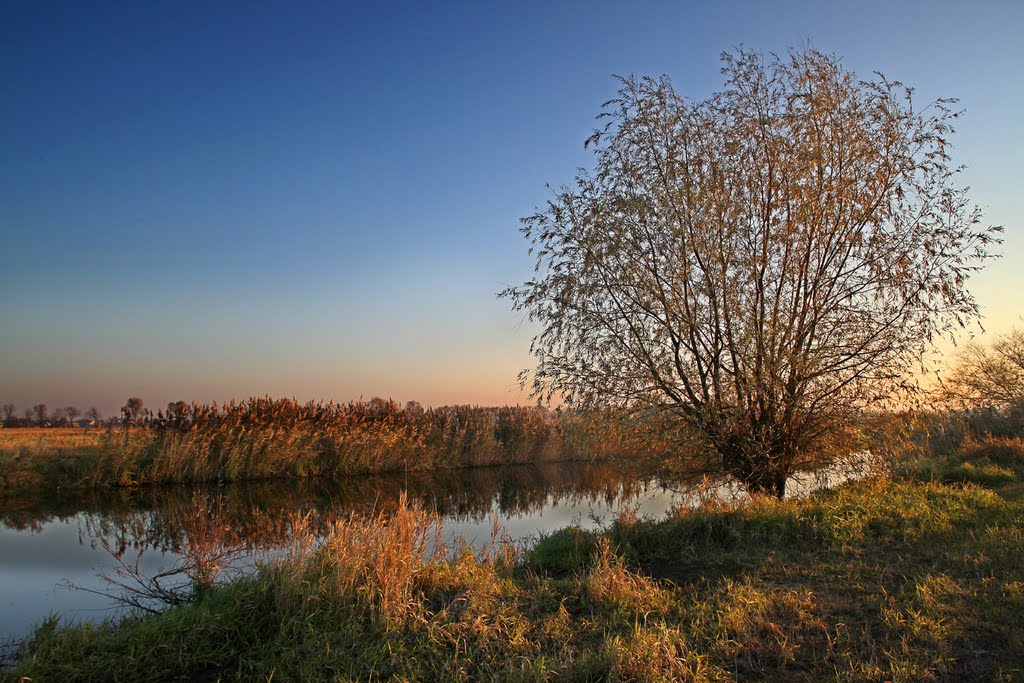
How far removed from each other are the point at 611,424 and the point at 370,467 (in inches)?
541

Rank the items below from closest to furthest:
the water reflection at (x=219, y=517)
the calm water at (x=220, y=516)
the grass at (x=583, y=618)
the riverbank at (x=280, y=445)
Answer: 1. the grass at (x=583, y=618)
2. the water reflection at (x=219, y=517)
3. the calm water at (x=220, y=516)
4. the riverbank at (x=280, y=445)

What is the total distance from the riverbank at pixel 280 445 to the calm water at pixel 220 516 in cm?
113

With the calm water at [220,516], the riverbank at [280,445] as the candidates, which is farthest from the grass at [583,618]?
the riverbank at [280,445]

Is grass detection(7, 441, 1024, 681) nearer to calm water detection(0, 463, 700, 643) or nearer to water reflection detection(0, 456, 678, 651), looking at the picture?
water reflection detection(0, 456, 678, 651)

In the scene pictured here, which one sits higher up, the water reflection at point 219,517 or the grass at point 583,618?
the grass at point 583,618

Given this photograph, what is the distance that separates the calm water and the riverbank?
113cm

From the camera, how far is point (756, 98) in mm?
9109

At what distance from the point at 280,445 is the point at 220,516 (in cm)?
1302

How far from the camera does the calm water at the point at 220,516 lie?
6.90 m

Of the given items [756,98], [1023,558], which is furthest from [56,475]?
[1023,558]

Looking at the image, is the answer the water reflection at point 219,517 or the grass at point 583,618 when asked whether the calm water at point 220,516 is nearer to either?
the water reflection at point 219,517

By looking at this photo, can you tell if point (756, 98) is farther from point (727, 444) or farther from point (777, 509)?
point (777, 509)

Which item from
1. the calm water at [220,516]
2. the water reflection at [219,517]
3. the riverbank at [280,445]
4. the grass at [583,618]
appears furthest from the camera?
the riverbank at [280,445]

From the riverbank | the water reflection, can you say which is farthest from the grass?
the riverbank
